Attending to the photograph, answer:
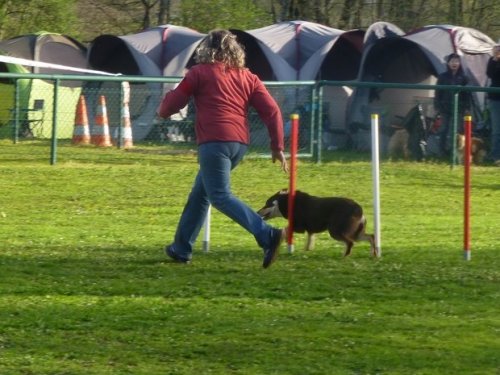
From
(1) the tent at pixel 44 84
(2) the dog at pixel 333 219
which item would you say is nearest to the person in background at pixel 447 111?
(1) the tent at pixel 44 84

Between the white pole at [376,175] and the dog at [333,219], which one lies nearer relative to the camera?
the white pole at [376,175]

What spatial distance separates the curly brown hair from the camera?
9.37 m

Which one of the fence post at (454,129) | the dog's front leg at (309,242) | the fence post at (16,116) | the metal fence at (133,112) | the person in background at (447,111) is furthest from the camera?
the fence post at (16,116)

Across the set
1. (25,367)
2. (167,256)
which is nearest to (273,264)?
(167,256)

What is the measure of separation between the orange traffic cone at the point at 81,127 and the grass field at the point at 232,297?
6553 millimetres

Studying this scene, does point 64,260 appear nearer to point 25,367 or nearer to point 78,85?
point 25,367

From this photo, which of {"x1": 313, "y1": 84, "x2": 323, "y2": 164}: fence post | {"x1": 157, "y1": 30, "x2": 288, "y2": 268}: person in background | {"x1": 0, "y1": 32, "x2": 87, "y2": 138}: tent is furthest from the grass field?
{"x1": 0, "y1": 32, "x2": 87, "y2": 138}: tent

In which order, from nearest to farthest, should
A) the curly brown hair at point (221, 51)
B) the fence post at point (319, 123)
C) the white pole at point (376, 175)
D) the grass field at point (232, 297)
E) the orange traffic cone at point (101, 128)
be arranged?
the grass field at point (232, 297)
the curly brown hair at point (221, 51)
the white pole at point (376, 175)
the fence post at point (319, 123)
the orange traffic cone at point (101, 128)

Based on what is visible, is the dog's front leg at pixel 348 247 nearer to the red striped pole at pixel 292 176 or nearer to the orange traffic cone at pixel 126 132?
the red striped pole at pixel 292 176

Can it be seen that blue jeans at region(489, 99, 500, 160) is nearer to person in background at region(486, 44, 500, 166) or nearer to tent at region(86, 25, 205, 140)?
person in background at region(486, 44, 500, 166)

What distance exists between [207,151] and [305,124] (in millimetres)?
11046

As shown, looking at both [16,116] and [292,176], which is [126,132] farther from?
[292,176]

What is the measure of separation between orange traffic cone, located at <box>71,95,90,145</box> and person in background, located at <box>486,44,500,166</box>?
6.63m

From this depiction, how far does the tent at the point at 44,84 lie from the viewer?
22719 millimetres
